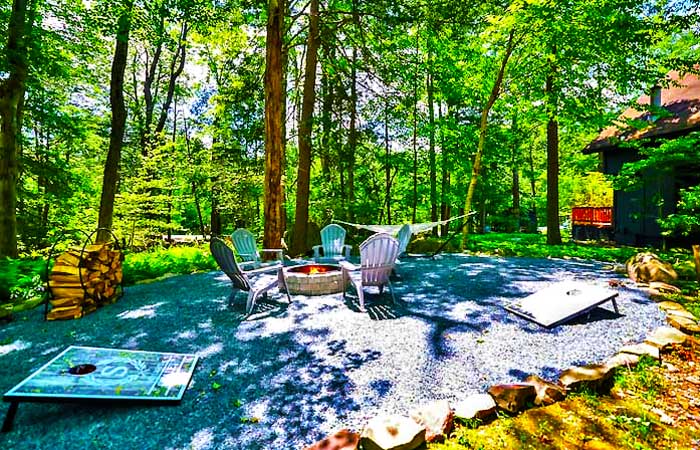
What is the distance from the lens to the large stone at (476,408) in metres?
1.76

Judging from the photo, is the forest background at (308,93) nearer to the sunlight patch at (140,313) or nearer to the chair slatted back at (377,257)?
the sunlight patch at (140,313)

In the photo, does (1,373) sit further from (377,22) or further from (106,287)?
(377,22)

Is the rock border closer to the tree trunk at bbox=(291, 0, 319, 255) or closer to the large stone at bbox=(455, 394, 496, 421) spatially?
the large stone at bbox=(455, 394, 496, 421)

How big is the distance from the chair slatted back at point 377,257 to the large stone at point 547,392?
1.90m

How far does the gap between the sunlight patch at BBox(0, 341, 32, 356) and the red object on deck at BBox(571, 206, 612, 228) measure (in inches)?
543

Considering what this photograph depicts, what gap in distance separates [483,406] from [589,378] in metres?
0.71

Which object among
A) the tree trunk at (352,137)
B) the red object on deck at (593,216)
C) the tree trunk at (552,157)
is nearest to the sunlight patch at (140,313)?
the tree trunk at (352,137)

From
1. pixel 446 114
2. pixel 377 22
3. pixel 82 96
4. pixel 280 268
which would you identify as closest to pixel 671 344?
pixel 280 268

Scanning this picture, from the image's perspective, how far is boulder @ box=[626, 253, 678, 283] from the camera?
4219 millimetres

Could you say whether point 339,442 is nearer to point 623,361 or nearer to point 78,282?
point 623,361

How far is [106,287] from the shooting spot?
3.85 metres

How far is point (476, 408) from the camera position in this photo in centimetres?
179

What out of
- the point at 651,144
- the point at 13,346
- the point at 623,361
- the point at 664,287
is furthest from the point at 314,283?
the point at 651,144

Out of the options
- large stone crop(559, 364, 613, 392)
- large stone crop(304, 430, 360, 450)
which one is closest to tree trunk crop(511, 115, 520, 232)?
large stone crop(559, 364, 613, 392)
